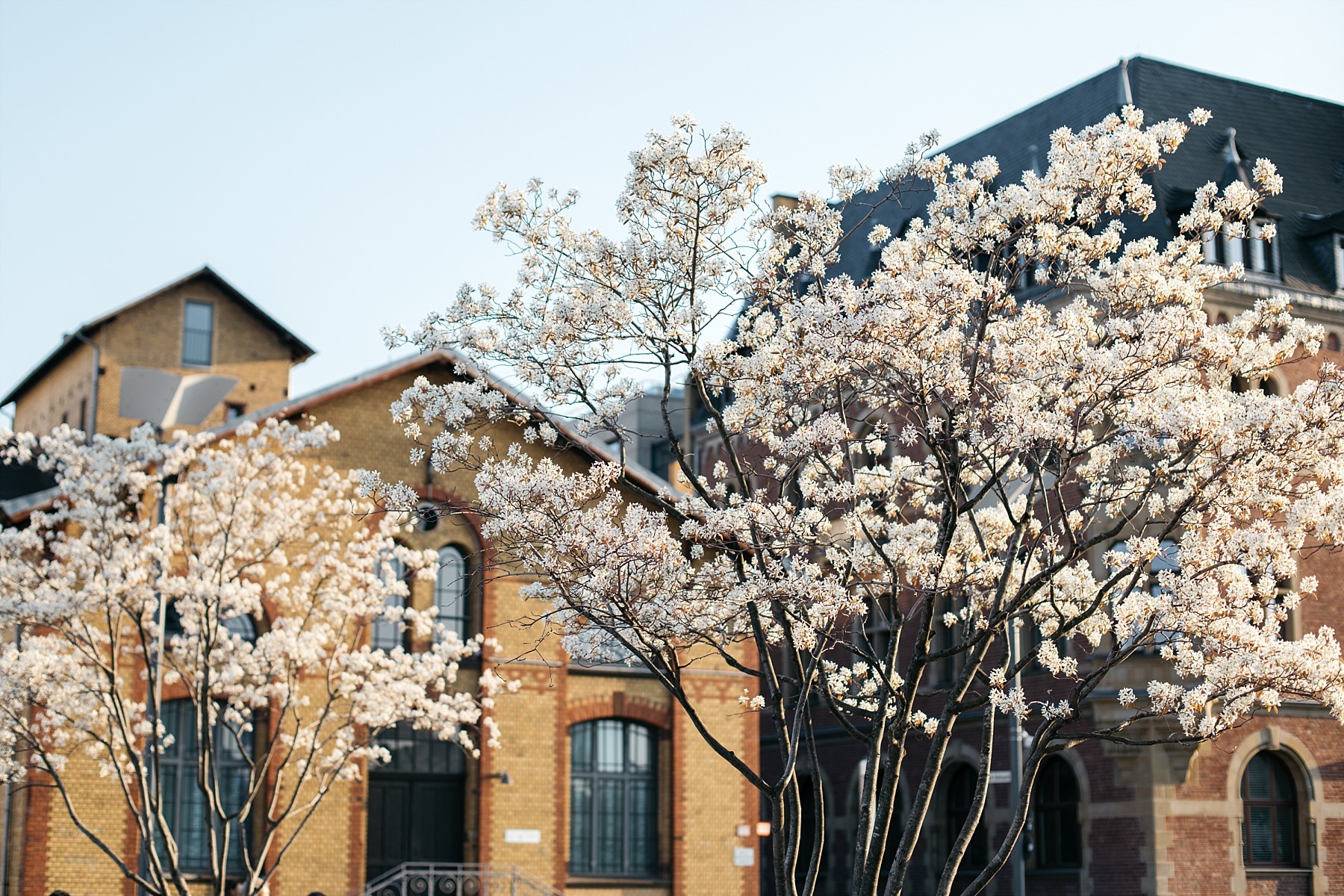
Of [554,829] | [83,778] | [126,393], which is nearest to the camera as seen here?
[83,778]

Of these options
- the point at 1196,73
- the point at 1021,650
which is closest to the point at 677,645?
the point at 1021,650

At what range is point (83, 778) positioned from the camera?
2452 centimetres

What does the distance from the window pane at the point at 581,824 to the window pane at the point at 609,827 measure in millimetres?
153

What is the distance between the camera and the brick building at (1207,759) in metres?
28.3

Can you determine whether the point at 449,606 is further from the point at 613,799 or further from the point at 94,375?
the point at 94,375

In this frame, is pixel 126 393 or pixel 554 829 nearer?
pixel 554 829

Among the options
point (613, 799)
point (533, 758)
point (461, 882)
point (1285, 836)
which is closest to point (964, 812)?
point (1285, 836)

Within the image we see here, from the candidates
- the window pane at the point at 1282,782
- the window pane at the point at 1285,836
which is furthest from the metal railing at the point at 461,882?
the window pane at the point at 1282,782

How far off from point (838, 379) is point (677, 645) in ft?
8.90

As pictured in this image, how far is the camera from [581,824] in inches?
1115

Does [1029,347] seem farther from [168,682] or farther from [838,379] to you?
[168,682]

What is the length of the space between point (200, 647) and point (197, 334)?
26.5 metres

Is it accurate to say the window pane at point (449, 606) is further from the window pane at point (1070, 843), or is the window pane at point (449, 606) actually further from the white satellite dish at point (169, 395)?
the white satellite dish at point (169, 395)

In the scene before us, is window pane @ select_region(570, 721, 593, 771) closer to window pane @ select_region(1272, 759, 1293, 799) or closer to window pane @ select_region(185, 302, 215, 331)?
window pane @ select_region(1272, 759, 1293, 799)
